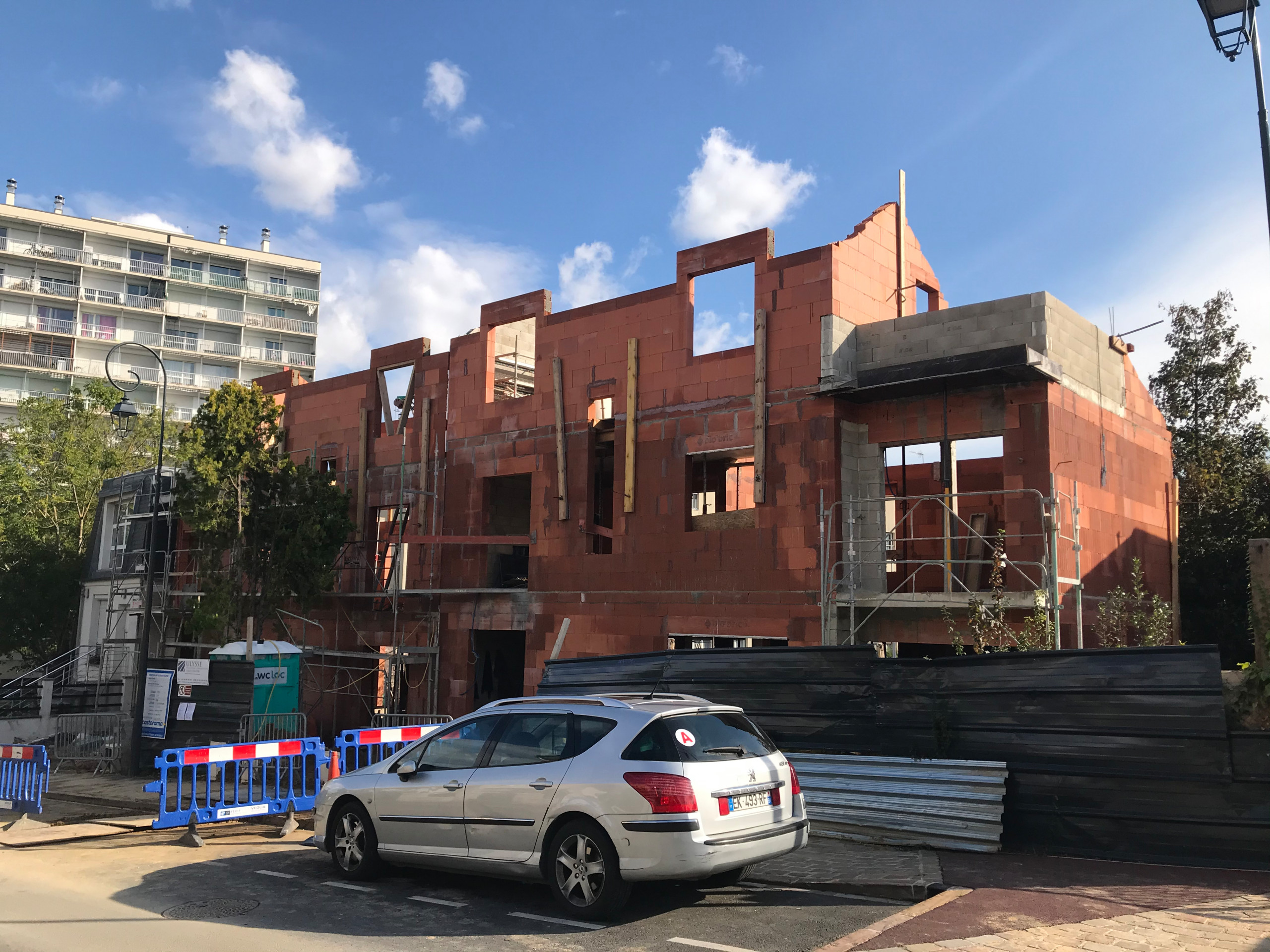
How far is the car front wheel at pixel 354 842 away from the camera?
816 centimetres

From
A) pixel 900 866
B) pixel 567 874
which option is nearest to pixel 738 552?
pixel 900 866

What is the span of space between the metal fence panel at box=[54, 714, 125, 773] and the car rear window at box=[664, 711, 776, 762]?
15921 millimetres

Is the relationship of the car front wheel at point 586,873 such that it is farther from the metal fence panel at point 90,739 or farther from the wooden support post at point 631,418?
the metal fence panel at point 90,739

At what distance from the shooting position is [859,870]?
26.2ft

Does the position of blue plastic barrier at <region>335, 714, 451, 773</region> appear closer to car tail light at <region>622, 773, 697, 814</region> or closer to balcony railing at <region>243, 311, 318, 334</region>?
car tail light at <region>622, 773, 697, 814</region>

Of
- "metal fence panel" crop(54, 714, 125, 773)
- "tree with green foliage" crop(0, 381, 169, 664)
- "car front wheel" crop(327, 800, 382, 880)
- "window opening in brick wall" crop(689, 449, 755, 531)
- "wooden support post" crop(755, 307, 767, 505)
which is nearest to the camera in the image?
"car front wheel" crop(327, 800, 382, 880)

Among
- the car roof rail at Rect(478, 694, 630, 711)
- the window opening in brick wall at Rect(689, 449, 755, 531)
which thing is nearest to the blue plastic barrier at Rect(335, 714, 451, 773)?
the car roof rail at Rect(478, 694, 630, 711)

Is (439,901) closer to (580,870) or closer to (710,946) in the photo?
(580,870)

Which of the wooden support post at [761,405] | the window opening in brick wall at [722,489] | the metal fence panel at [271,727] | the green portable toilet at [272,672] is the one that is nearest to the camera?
the wooden support post at [761,405]

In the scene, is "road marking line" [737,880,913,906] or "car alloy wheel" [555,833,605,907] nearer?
"car alloy wheel" [555,833,605,907]

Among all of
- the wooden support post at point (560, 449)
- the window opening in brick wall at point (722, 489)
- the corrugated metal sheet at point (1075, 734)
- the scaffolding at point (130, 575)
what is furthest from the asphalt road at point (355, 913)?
the scaffolding at point (130, 575)

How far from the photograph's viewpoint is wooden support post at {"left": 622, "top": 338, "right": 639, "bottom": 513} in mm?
17562

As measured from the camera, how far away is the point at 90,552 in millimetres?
29281

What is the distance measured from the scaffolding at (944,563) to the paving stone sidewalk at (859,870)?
374 centimetres
